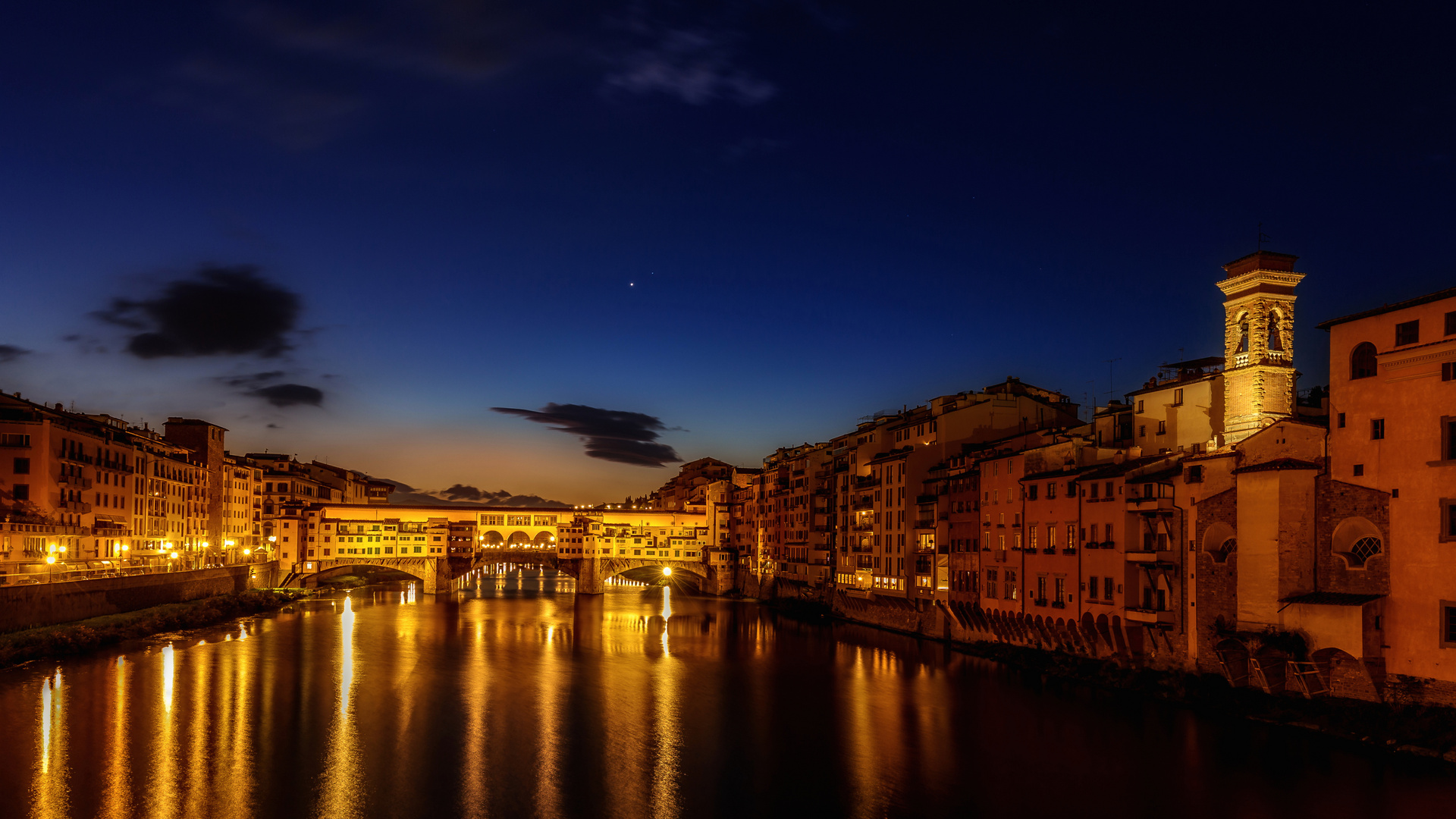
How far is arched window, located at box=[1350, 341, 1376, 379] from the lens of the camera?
85.3ft

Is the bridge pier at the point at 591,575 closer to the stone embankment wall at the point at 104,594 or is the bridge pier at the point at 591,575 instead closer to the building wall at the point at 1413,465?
the stone embankment wall at the point at 104,594

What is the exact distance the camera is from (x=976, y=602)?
141 feet

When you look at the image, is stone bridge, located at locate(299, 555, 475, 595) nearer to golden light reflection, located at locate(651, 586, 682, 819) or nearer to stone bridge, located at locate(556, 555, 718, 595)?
stone bridge, located at locate(556, 555, 718, 595)

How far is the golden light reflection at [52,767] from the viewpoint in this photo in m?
21.8

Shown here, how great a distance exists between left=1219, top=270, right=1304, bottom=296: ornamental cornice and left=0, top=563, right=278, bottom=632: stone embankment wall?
45.4 metres

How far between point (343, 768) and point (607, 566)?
63.2m

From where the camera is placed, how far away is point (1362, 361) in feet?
86.0

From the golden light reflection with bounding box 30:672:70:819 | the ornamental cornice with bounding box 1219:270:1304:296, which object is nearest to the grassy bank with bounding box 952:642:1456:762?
the ornamental cornice with bounding box 1219:270:1304:296

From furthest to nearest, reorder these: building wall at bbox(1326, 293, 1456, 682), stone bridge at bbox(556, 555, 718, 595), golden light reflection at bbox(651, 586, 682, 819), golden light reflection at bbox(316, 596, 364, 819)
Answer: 1. stone bridge at bbox(556, 555, 718, 595)
2. building wall at bbox(1326, 293, 1456, 682)
3. golden light reflection at bbox(651, 586, 682, 819)
4. golden light reflection at bbox(316, 596, 364, 819)

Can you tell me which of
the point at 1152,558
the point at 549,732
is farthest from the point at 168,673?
the point at 1152,558

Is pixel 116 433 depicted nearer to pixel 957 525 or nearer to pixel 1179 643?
pixel 957 525

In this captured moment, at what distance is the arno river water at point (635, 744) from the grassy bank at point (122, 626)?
145 cm

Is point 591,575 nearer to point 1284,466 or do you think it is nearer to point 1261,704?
point 1261,704

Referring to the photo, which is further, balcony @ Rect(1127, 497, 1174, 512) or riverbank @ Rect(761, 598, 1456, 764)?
balcony @ Rect(1127, 497, 1174, 512)
